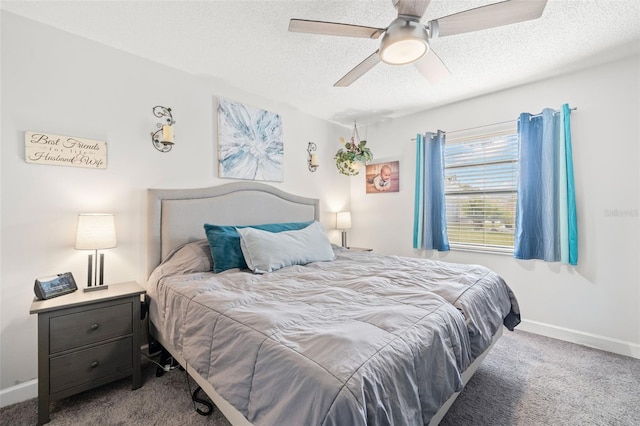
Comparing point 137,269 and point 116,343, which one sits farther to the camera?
point 137,269

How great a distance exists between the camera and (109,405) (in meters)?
1.75

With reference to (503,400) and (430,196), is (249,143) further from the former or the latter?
(503,400)

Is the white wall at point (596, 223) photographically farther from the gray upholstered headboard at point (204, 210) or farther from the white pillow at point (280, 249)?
the gray upholstered headboard at point (204, 210)

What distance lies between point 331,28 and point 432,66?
80 centimetres

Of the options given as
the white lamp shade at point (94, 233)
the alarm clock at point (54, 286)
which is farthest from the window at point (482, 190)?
the alarm clock at point (54, 286)

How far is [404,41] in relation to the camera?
61.1 inches

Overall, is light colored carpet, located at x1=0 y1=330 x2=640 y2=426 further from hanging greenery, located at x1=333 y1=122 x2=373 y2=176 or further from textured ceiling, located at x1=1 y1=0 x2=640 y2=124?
hanging greenery, located at x1=333 y1=122 x2=373 y2=176

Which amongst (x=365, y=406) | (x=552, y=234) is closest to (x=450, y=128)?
(x=552, y=234)

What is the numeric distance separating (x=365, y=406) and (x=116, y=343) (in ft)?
5.92

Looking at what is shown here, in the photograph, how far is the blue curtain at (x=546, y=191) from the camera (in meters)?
2.61

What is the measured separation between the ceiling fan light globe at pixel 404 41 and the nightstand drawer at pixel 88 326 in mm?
2289

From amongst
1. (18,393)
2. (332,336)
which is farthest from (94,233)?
(332,336)

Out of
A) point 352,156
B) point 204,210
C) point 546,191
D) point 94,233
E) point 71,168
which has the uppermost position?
point 352,156

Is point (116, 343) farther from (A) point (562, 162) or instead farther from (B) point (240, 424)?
(A) point (562, 162)
